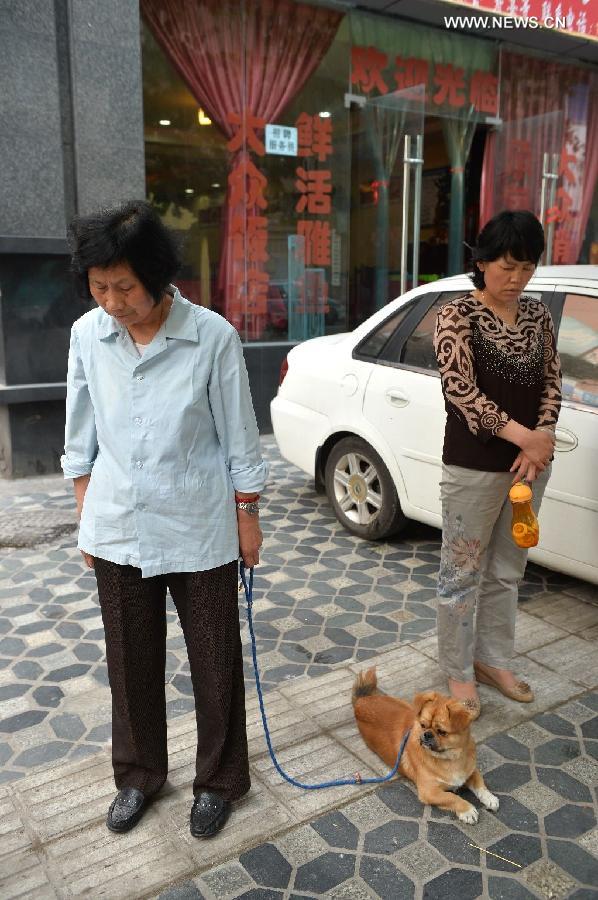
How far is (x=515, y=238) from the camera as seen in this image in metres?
2.70

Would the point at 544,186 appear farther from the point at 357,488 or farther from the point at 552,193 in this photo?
the point at 357,488

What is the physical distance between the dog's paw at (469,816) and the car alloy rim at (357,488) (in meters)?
2.58

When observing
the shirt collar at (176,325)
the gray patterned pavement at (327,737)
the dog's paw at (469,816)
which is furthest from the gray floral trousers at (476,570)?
the shirt collar at (176,325)

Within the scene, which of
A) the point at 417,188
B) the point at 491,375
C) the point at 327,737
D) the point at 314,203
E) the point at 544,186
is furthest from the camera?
the point at 544,186

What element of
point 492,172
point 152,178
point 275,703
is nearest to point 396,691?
point 275,703

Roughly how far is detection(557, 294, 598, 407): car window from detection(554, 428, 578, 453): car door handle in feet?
0.54

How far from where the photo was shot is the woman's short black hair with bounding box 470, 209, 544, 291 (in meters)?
2.71

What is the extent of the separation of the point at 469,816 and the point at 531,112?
10.1 metres

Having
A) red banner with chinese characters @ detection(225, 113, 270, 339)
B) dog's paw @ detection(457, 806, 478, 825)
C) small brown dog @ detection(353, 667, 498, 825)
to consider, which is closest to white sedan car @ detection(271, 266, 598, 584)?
small brown dog @ detection(353, 667, 498, 825)

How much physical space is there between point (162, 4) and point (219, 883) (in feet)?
25.5

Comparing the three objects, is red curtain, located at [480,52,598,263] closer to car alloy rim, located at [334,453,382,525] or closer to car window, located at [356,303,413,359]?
car window, located at [356,303,413,359]

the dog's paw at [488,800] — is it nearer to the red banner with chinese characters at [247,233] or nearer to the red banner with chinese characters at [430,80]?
the red banner with chinese characters at [247,233]

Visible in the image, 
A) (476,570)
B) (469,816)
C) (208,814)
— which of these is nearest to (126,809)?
(208,814)

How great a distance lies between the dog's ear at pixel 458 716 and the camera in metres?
2.48
